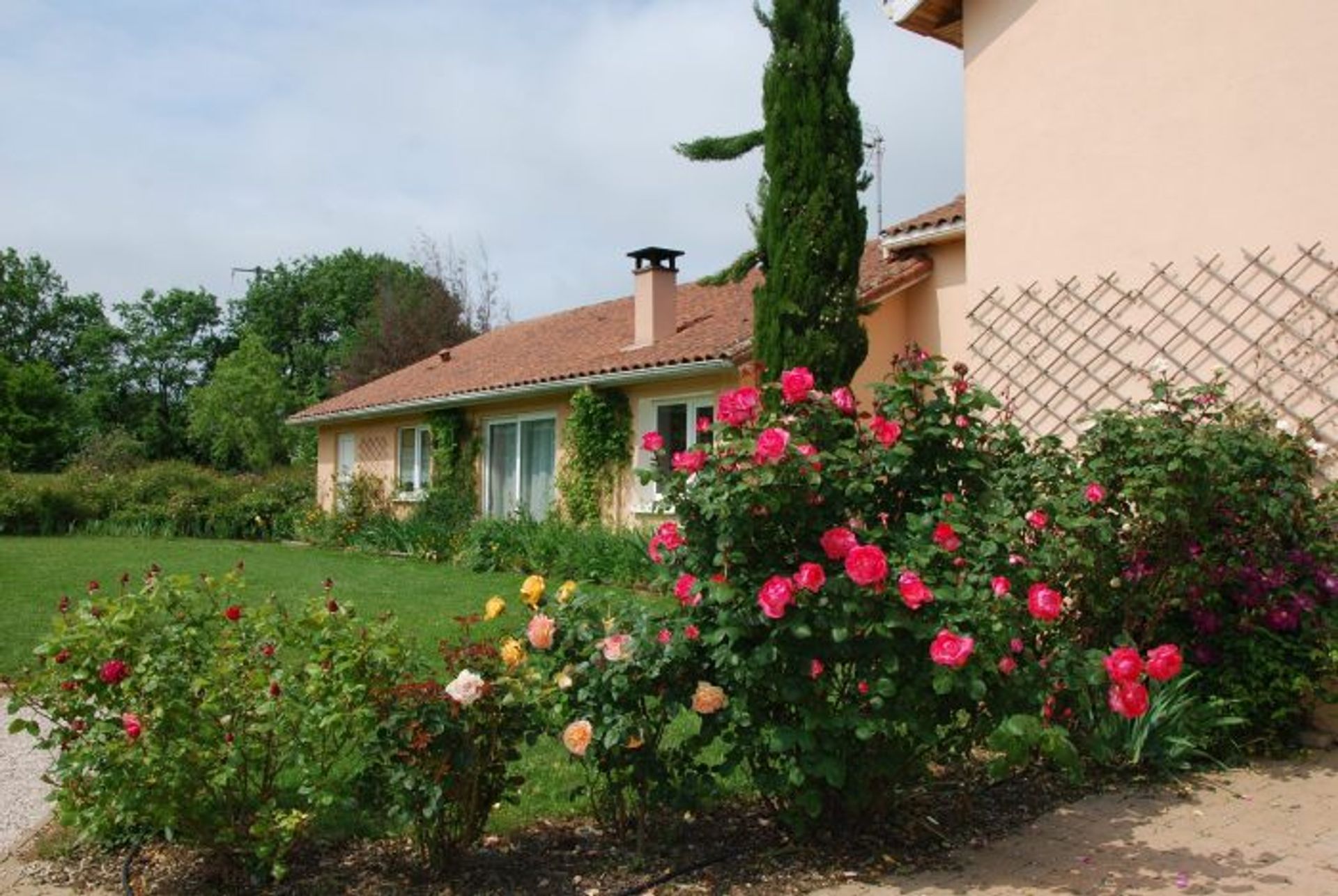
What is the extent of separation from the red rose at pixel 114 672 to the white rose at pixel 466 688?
3.73 ft

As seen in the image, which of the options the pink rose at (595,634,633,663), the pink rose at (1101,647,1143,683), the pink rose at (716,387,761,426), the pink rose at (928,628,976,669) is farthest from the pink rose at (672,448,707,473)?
the pink rose at (1101,647,1143,683)

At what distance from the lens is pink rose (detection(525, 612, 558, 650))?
4078 millimetres

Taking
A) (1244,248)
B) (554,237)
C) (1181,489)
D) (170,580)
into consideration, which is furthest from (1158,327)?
(554,237)

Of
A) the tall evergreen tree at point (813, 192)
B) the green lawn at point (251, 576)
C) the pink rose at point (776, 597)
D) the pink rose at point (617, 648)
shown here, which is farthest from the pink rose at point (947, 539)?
the tall evergreen tree at point (813, 192)

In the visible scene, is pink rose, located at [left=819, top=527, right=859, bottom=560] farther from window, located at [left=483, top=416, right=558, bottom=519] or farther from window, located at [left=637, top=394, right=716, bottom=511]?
window, located at [left=483, top=416, right=558, bottom=519]

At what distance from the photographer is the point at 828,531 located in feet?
13.1

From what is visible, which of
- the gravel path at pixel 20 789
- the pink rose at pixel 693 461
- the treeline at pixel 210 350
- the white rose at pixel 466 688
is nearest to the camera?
the white rose at pixel 466 688

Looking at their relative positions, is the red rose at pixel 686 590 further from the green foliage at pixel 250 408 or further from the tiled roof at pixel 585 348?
the green foliage at pixel 250 408

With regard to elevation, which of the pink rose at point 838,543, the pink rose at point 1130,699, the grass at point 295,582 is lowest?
the grass at point 295,582

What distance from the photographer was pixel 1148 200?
25.9 ft

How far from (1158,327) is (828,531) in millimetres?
5016

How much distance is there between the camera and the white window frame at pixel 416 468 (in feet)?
66.4

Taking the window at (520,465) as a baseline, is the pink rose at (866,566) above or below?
below

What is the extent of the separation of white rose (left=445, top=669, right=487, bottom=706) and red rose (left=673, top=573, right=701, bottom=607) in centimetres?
85
